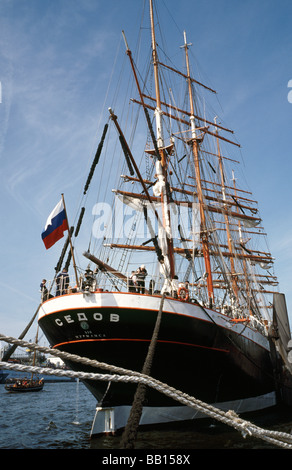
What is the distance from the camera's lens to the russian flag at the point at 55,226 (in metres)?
12.4

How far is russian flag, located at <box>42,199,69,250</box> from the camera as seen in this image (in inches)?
490

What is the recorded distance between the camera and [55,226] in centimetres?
1252

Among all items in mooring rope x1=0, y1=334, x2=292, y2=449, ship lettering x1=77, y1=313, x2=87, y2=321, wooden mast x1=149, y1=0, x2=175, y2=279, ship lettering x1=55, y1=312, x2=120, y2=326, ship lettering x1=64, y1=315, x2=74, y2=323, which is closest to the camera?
mooring rope x1=0, y1=334, x2=292, y2=449

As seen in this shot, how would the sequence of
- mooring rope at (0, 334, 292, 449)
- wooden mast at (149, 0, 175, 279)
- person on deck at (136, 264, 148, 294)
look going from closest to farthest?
1. mooring rope at (0, 334, 292, 449)
2. person on deck at (136, 264, 148, 294)
3. wooden mast at (149, 0, 175, 279)

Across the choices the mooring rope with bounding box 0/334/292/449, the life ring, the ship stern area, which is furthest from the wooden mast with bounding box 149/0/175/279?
the mooring rope with bounding box 0/334/292/449

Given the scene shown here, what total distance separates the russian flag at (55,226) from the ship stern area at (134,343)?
222 centimetres

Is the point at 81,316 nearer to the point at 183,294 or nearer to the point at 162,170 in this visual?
the point at 183,294

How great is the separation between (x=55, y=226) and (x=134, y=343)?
206 inches

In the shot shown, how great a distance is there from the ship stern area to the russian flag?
7.27ft

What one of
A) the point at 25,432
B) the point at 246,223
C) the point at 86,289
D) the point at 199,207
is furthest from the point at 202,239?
the point at 246,223

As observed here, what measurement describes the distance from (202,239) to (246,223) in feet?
62.5

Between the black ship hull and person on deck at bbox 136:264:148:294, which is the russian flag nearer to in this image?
the black ship hull

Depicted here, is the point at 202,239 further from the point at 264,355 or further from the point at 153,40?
the point at 153,40

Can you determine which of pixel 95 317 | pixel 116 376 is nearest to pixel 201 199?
pixel 95 317
